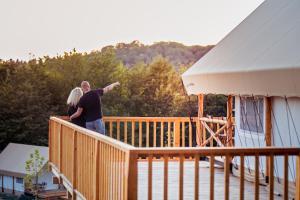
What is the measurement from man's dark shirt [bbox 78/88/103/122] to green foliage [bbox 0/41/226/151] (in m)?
31.2

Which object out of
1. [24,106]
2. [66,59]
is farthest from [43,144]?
[66,59]

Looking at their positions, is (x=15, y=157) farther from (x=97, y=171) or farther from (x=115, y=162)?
(x=115, y=162)

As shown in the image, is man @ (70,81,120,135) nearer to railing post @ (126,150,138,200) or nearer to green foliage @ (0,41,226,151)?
railing post @ (126,150,138,200)

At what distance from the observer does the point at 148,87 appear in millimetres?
45500

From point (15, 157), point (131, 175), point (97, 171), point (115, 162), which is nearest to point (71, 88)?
point (15, 157)

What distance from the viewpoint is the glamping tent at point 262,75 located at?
7637 millimetres

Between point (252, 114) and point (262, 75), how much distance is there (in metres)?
2.30

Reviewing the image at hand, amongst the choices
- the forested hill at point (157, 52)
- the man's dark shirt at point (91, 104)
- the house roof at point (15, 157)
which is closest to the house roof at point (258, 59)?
the man's dark shirt at point (91, 104)

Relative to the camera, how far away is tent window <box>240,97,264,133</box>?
973 cm

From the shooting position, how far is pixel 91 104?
1084 cm

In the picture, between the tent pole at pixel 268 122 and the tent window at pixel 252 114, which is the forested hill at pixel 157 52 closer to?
the tent window at pixel 252 114

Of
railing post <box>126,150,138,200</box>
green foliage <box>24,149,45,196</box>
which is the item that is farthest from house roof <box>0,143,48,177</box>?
railing post <box>126,150,138,200</box>

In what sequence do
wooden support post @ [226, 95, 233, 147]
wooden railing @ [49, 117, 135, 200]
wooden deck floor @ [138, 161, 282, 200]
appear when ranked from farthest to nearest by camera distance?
1. wooden support post @ [226, 95, 233, 147]
2. wooden deck floor @ [138, 161, 282, 200]
3. wooden railing @ [49, 117, 135, 200]

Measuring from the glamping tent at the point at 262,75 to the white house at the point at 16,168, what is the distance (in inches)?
1120
